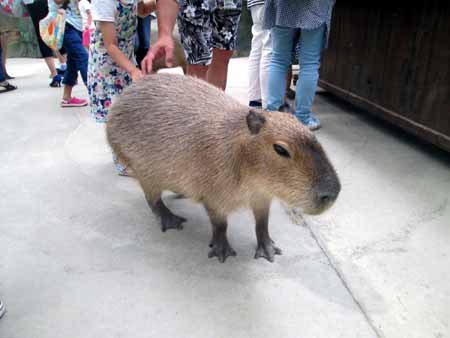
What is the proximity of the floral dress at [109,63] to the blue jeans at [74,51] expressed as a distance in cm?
200

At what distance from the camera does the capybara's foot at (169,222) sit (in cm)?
239

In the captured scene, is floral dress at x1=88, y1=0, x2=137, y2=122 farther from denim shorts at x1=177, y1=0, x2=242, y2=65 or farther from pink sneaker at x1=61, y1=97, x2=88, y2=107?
pink sneaker at x1=61, y1=97, x2=88, y2=107

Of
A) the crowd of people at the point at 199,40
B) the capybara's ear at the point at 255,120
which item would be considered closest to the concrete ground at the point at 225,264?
the crowd of people at the point at 199,40

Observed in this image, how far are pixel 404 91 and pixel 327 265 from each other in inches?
84.4

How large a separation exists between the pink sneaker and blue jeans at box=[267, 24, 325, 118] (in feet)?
8.68

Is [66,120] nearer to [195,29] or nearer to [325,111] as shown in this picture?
[195,29]

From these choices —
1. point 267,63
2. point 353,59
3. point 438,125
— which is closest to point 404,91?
point 438,125

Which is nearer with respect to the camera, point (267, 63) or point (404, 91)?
point (404, 91)

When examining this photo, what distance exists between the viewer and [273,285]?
1896mm

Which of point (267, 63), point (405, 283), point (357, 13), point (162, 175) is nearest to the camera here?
point (405, 283)

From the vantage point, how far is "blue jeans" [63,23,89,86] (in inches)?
180

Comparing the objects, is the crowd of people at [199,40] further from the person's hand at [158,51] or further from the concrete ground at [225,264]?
the concrete ground at [225,264]

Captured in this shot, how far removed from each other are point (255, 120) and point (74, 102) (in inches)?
152

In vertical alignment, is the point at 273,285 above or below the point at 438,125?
below
